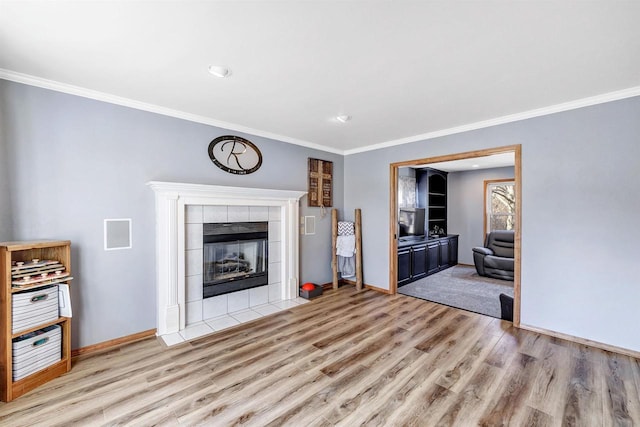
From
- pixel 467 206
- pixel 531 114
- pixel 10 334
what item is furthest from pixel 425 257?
pixel 10 334

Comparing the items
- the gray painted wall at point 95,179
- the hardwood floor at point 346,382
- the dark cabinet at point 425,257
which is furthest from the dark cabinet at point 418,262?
the gray painted wall at point 95,179

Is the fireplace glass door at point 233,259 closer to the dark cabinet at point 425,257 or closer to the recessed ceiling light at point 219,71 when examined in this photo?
the recessed ceiling light at point 219,71

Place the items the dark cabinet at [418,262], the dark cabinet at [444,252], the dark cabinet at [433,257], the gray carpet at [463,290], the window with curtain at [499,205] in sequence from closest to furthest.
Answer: the gray carpet at [463,290], the dark cabinet at [418,262], the dark cabinet at [433,257], the dark cabinet at [444,252], the window with curtain at [499,205]

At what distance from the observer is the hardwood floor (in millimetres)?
1766

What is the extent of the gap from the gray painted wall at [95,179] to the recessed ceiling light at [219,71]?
3.89ft

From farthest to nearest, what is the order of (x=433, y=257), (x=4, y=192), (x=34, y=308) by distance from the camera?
(x=433, y=257) → (x=4, y=192) → (x=34, y=308)

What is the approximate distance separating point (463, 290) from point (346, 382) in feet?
10.8

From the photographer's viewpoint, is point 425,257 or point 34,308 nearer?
point 34,308

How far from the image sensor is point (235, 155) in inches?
138

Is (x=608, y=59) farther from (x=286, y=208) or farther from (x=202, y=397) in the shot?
(x=202, y=397)

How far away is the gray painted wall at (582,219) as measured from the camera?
249 cm

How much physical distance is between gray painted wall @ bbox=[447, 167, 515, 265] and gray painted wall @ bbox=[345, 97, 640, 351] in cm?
385

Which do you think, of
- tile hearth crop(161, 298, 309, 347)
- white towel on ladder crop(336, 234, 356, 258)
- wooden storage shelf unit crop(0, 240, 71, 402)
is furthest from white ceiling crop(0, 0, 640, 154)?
tile hearth crop(161, 298, 309, 347)

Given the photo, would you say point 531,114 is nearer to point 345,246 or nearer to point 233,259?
point 345,246
